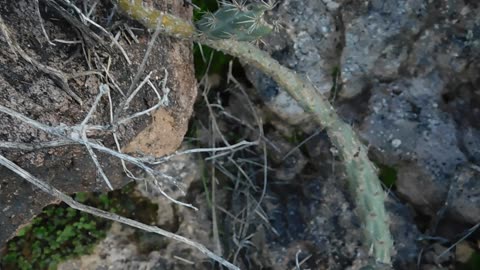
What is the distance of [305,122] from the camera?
1.73m

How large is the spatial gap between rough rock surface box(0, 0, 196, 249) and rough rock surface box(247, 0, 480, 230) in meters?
0.35

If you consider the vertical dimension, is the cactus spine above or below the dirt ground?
above

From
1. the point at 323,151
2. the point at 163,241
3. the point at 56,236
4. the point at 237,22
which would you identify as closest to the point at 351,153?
the point at 323,151

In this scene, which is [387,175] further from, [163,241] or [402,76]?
[163,241]

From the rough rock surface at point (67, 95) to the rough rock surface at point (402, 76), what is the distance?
0.35m

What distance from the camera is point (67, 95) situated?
4.12ft

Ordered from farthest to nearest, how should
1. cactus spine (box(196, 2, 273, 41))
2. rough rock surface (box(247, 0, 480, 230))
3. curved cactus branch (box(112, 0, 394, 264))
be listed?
1. rough rock surface (box(247, 0, 480, 230))
2. curved cactus branch (box(112, 0, 394, 264))
3. cactus spine (box(196, 2, 273, 41))

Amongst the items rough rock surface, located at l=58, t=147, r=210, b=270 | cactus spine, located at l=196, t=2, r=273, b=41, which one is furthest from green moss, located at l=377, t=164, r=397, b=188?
cactus spine, located at l=196, t=2, r=273, b=41

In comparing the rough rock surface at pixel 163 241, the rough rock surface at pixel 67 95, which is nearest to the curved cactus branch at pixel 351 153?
the rough rock surface at pixel 67 95

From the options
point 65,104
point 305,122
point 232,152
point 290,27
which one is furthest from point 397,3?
point 65,104

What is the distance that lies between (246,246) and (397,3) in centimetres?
77

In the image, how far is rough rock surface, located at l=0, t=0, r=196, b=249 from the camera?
48.2 inches

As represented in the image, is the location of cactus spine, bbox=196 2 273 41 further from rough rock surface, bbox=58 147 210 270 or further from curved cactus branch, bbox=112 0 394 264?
rough rock surface, bbox=58 147 210 270

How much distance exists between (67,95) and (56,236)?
56cm
